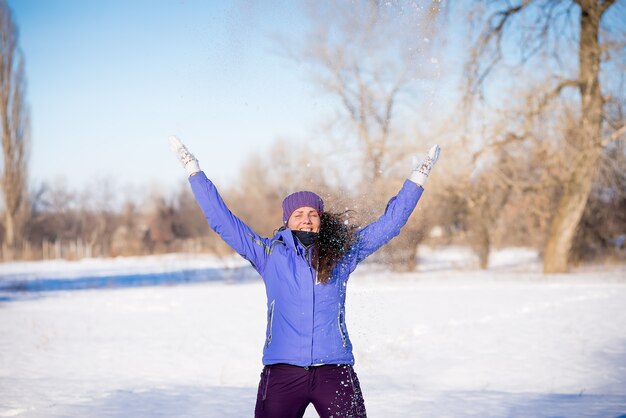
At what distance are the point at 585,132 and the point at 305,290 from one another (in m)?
19.2

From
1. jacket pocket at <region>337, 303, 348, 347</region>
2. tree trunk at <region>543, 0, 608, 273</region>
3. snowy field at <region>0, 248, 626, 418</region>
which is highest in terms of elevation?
tree trunk at <region>543, 0, 608, 273</region>

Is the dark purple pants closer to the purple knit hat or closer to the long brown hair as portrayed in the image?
the long brown hair

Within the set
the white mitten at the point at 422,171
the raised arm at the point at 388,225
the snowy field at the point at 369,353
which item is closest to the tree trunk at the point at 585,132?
the snowy field at the point at 369,353

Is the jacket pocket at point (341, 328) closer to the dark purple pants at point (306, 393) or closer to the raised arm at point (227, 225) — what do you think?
the dark purple pants at point (306, 393)

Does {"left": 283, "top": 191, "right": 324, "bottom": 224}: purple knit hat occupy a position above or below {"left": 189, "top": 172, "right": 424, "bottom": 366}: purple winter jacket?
above

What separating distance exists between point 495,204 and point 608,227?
16.3 ft

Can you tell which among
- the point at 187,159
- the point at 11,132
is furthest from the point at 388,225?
the point at 11,132

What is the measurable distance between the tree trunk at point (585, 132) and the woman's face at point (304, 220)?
18.7 m

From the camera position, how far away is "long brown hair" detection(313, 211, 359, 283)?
317 centimetres

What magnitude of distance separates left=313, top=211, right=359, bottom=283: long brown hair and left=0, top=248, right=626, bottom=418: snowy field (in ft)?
6.19

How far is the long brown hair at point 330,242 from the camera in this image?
317 cm

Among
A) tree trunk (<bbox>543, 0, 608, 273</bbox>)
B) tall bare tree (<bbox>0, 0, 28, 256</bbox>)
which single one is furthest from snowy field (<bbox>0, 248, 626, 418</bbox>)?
tall bare tree (<bbox>0, 0, 28, 256</bbox>)

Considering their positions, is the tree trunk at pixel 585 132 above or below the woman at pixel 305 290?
above

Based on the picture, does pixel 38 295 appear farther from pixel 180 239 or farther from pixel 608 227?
pixel 180 239
